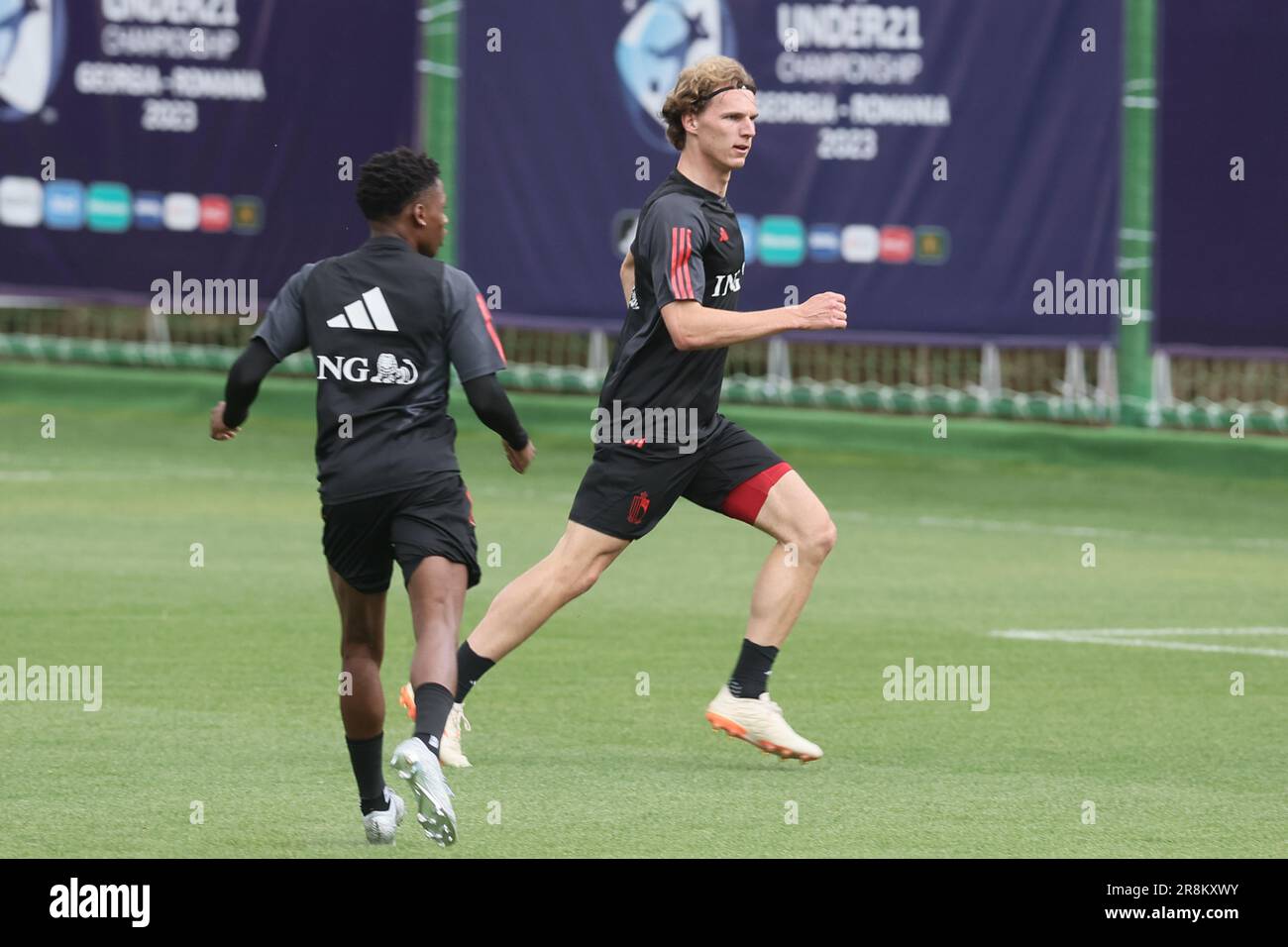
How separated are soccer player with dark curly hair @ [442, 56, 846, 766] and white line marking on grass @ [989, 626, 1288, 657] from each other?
9.73 feet

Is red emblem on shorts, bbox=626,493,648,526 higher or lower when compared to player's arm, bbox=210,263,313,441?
lower

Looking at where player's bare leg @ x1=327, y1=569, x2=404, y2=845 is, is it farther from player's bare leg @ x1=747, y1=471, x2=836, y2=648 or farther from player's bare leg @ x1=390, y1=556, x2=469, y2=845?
player's bare leg @ x1=747, y1=471, x2=836, y2=648

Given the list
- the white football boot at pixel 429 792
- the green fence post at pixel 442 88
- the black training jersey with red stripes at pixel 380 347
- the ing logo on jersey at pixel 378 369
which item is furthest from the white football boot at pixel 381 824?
the green fence post at pixel 442 88

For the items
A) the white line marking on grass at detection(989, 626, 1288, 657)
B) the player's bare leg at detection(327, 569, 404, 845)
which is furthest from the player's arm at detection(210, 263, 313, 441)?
the white line marking on grass at detection(989, 626, 1288, 657)

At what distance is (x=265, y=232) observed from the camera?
2031cm

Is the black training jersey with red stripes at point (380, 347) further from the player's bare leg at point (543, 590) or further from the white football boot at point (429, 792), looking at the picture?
the player's bare leg at point (543, 590)

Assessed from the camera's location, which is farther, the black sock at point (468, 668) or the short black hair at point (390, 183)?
the black sock at point (468, 668)

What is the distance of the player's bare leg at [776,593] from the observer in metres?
8.66

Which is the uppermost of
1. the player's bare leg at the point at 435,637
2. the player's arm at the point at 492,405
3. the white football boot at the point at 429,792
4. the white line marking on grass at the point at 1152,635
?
the player's arm at the point at 492,405

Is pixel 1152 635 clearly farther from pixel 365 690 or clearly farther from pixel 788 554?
pixel 365 690

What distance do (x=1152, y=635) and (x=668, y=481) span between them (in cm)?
370

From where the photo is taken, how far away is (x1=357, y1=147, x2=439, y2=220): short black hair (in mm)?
7211

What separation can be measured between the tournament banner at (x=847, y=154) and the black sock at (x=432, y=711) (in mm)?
11130

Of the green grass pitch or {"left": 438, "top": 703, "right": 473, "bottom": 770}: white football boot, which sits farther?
{"left": 438, "top": 703, "right": 473, "bottom": 770}: white football boot
